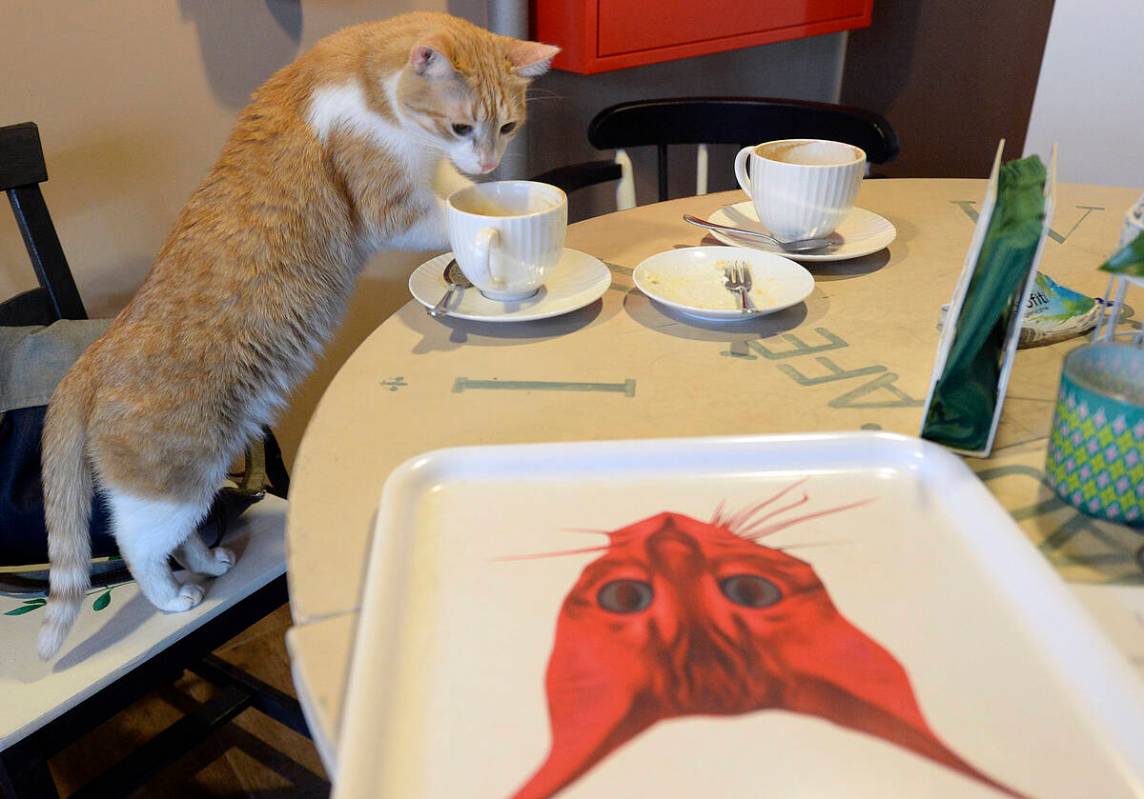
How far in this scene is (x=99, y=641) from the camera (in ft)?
3.26

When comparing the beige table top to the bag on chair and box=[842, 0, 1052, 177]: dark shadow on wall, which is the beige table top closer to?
the bag on chair

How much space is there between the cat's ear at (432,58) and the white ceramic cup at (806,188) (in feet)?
1.25

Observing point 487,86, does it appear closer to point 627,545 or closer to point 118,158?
point 118,158

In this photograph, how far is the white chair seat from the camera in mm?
919

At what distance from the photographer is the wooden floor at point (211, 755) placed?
1.38 meters

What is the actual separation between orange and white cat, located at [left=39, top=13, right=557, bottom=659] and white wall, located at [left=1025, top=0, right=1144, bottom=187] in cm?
112

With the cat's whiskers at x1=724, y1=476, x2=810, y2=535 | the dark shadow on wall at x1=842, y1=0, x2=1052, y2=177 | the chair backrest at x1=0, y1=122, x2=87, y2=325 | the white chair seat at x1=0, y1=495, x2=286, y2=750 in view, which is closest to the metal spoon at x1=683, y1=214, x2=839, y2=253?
the cat's whiskers at x1=724, y1=476, x2=810, y2=535

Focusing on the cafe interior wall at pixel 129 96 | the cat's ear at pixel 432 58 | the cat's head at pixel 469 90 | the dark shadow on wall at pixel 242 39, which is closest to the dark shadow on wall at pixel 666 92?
the cafe interior wall at pixel 129 96

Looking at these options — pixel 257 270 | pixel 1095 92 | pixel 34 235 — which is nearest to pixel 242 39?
pixel 34 235

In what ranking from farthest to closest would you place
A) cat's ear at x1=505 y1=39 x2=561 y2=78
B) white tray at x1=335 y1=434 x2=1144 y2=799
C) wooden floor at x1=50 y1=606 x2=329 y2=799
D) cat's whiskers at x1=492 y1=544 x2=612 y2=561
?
wooden floor at x1=50 y1=606 x2=329 y2=799
cat's ear at x1=505 y1=39 x2=561 y2=78
cat's whiskers at x1=492 y1=544 x2=612 y2=561
white tray at x1=335 y1=434 x2=1144 y2=799

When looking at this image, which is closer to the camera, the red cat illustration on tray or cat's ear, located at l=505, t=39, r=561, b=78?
the red cat illustration on tray

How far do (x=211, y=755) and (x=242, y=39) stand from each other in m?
1.18

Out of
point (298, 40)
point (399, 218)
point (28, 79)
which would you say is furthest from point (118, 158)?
point (399, 218)

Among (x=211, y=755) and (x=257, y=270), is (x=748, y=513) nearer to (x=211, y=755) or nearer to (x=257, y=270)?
(x=257, y=270)
